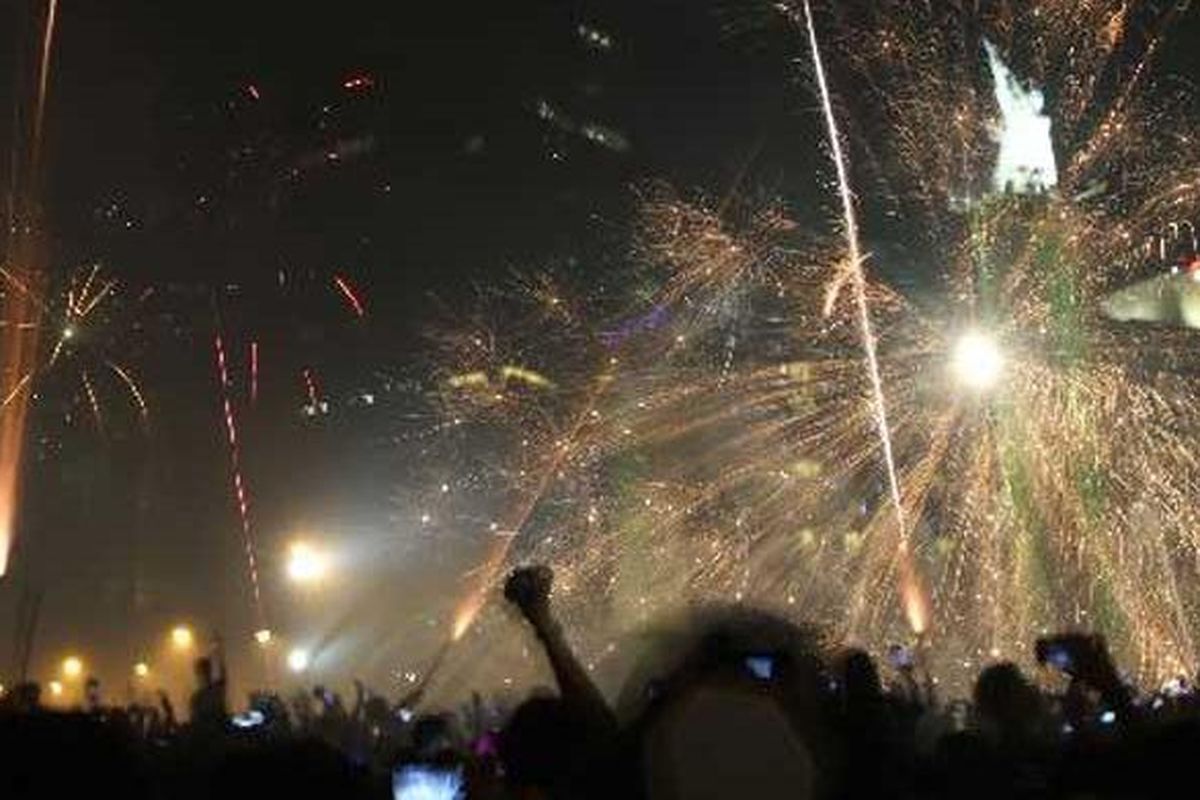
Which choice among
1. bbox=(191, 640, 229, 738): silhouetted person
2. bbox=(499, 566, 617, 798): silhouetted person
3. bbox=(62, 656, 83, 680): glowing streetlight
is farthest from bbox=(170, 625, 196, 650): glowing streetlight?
bbox=(499, 566, 617, 798): silhouetted person

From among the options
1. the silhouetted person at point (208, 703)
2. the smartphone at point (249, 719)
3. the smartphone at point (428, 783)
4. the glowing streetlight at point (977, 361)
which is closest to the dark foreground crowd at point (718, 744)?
the smartphone at point (428, 783)

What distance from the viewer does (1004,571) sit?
1030 inches

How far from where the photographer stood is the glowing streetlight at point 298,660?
3500 centimetres

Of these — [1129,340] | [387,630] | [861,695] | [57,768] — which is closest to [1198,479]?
A: [1129,340]

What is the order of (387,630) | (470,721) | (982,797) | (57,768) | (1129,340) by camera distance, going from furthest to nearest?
(387,630) → (1129,340) → (470,721) → (982,797) → (57,768)

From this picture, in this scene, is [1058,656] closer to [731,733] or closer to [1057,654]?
[1057,654]

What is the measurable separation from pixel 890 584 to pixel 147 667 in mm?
18036

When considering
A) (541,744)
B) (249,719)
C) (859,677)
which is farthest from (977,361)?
(541,744)

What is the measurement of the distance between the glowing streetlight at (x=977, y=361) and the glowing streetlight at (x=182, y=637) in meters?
23.2

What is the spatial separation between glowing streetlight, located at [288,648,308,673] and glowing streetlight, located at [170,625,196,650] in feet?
9.11

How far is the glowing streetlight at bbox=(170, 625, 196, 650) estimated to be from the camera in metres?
37.3

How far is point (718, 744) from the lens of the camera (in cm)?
401

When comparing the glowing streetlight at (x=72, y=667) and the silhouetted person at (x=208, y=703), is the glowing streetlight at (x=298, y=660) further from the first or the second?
the silhouetted person at (x=208, y=703)

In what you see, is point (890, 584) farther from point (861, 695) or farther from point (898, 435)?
point (861, 695)
